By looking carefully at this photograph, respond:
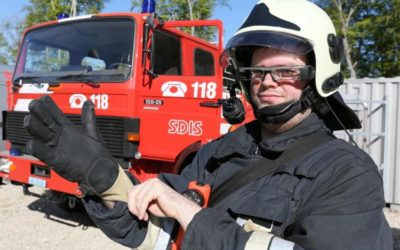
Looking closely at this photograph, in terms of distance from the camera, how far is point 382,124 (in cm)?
726

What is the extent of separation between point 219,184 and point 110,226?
418 millimetres

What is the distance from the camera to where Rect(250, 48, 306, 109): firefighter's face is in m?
1.54

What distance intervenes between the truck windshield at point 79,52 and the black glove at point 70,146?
3.17m

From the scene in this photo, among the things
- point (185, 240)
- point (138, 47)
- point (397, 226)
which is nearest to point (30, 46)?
point (138, 47)

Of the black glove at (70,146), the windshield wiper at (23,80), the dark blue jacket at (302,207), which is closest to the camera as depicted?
the dark blue jacket at (302,207)

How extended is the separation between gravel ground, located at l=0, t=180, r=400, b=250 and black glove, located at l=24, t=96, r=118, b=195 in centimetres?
357

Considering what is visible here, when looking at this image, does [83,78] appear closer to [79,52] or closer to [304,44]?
[79,52]

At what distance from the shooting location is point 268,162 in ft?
4.82

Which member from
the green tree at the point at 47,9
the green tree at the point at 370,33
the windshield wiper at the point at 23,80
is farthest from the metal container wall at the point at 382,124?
the green tree at the point at 47,9

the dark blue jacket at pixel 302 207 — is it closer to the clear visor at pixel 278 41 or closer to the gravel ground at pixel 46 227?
the clear visor at pixel 278 41

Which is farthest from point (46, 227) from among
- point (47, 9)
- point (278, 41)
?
point (47, 9)

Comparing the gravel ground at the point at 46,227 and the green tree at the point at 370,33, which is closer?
the gravel ground at the point at 46,227

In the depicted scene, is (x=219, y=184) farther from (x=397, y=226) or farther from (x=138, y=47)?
Answer: (x=397, y=226)

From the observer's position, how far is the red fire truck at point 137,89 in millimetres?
4441
